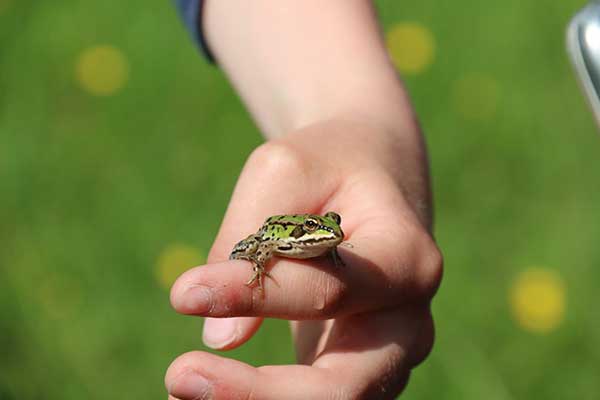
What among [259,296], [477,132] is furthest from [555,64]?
[259,296]

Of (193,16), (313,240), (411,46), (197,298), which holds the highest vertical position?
(193,16)

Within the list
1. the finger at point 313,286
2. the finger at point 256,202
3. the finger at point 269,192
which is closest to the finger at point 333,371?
the finger at point 313,286

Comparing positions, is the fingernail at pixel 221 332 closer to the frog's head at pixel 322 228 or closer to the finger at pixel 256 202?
the finger at pixel 256 202

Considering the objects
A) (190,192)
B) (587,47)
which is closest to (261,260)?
(587,47)

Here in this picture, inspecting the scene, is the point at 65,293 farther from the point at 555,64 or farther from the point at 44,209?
the point at 555,64

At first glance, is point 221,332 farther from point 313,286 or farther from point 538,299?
point 538,299

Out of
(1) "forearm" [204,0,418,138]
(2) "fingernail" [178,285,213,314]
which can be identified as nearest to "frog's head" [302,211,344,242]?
(2) "fingernail" [178,285,213,314]
